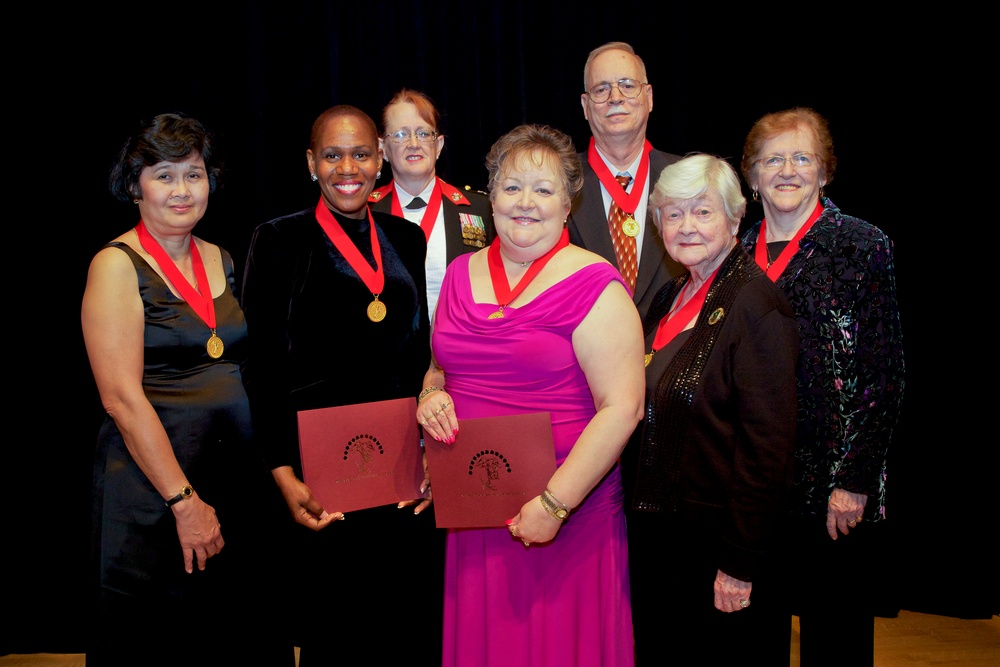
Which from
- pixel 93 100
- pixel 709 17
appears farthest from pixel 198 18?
pixel 709 17

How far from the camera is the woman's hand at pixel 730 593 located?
6.52ft

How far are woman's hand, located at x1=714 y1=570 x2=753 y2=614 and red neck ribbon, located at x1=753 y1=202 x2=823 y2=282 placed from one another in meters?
1.04

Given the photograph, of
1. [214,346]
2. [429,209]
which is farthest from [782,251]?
[214,346]

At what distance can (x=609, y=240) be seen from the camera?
286cm

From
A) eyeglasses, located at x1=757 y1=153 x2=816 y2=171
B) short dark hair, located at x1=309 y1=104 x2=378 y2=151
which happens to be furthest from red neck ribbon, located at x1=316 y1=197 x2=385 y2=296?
eyeglasses, located at x1=757 y1=153 x2=816 y2=171

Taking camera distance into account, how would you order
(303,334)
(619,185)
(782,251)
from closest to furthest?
(303,334)
(782,251)
(619,185)

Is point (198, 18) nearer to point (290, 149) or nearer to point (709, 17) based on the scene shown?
point (290, 149)

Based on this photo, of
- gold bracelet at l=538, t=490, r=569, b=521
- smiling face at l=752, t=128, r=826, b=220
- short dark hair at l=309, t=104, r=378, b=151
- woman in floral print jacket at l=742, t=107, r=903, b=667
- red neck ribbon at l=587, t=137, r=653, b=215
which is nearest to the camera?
gold bracelet at l=538, t=490, r=569, b=521

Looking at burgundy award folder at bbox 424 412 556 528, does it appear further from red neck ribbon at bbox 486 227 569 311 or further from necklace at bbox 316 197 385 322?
necklace at bbox 316 197 385 322

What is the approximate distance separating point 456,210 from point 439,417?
4.29 feet

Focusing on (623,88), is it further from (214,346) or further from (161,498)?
(161,498)

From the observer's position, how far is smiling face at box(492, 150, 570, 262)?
2070mm

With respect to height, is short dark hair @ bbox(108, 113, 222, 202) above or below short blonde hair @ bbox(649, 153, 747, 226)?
above

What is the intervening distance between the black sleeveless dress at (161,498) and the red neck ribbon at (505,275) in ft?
3.02
